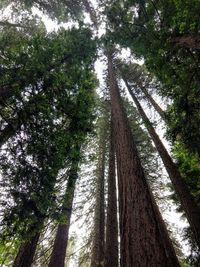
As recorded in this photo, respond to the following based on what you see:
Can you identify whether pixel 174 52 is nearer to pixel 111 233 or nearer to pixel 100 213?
pixel 111 233

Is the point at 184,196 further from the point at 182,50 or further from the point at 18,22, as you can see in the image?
the point at 18,22

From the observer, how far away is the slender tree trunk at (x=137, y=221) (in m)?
3.28

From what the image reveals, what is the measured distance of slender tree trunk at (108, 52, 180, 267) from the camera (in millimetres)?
3279

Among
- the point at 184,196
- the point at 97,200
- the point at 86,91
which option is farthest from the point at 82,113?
the point at 97,200

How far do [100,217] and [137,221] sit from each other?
8925 millimetres

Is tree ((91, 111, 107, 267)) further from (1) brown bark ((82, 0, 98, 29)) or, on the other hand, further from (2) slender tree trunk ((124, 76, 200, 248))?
(1) brown bark ((82, 0, 98, 29))

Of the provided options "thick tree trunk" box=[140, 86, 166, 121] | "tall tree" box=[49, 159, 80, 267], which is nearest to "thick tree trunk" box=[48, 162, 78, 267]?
"tall tree" box=[49, 159, 80, 267]

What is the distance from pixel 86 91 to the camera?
7.42 meters

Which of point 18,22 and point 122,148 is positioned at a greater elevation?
point 18,22

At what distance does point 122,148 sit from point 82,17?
13.0m

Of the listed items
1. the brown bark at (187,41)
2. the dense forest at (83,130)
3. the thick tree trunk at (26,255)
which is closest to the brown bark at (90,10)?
the dense forest at (83,130)

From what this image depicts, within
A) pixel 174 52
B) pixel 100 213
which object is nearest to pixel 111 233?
pixel 100 213

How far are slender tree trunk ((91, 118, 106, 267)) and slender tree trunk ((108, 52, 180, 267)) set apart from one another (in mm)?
5675

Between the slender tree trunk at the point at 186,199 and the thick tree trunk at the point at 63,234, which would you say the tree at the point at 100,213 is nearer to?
the thick tree trunk at the point at 63,234
